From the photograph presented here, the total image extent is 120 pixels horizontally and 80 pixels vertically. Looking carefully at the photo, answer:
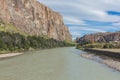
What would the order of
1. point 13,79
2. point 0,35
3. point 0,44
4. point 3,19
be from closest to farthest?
point 13,79, point 0,44, point 0,35, point 3,19

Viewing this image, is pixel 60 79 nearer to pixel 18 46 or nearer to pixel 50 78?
pixel 50 78

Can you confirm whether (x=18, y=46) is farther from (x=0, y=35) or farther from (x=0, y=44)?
(x=0, y=44)

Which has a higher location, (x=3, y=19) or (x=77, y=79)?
(x=3, y=19)

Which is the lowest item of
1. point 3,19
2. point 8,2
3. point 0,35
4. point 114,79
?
point 114,79

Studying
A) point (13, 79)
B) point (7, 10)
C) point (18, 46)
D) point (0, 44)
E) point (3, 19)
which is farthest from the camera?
point (7, 10)

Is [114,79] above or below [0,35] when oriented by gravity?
below

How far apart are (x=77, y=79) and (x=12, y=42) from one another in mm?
89783

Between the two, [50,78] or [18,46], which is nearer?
[50,78]

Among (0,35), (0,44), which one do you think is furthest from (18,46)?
(0,44)

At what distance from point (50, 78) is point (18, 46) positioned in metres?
92.8

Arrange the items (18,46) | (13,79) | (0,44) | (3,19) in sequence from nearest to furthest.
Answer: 1. (13,79)
2. (0,44)
3. (18,46)
4. (3,19)

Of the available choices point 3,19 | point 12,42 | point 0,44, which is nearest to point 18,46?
point 12,42

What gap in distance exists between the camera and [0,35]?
371ft

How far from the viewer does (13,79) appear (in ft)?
103
